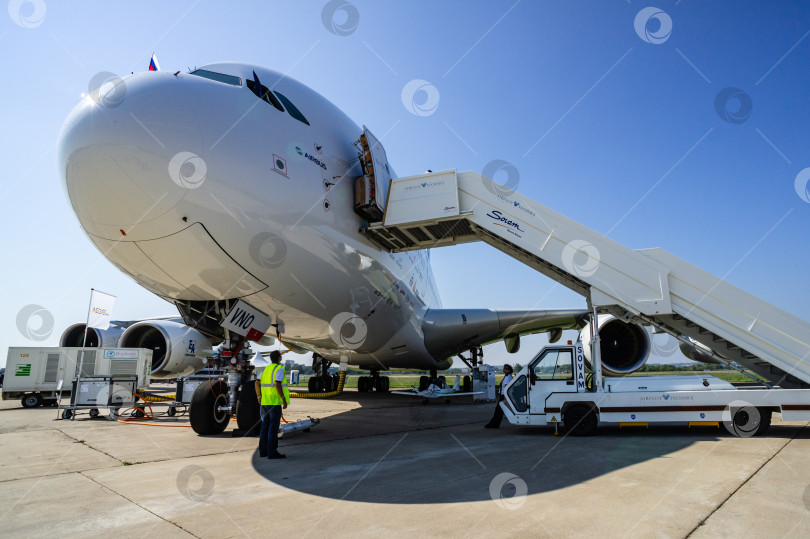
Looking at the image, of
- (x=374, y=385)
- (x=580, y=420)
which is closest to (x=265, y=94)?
(x=580, y=420)

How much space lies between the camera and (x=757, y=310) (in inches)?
297

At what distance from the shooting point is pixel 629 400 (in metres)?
7.34

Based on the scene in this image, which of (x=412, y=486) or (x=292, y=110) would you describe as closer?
(x=412, y=486)

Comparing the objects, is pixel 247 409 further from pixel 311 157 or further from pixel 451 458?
pixel 311 157

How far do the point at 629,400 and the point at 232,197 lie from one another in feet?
21.2

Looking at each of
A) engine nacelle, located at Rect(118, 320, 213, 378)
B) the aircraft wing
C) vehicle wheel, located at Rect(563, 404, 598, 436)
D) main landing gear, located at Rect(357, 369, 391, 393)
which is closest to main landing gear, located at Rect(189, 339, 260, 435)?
vehicle wheel, located at Rect(563, 404, 598, 436)

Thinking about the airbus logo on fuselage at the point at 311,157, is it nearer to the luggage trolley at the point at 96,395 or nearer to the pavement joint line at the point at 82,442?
the pavement joint line at the point at 82,442

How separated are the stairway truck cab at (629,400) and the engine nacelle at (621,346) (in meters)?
3.20

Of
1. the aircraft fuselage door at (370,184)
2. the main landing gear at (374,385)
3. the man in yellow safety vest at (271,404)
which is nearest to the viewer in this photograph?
the man in yellow safety vest at (271,404)

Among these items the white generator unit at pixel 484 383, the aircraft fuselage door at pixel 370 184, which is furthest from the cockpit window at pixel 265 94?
the white generator unit at pixel 484 383

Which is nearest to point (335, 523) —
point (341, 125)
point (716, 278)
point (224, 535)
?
point (224, 535)

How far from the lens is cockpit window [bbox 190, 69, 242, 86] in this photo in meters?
6.36

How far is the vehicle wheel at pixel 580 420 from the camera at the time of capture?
24.2 ft

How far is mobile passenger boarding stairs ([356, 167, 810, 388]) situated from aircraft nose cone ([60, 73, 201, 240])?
133 inches
